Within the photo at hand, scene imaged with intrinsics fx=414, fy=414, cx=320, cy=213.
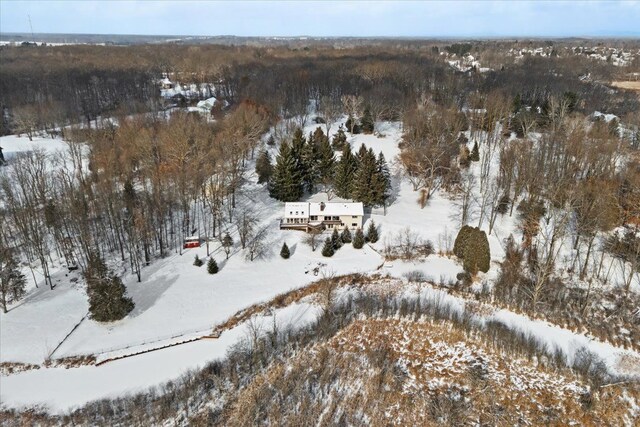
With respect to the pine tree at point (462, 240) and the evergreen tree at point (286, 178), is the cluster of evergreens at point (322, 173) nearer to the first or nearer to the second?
the evergreen tree at point (286, 178)

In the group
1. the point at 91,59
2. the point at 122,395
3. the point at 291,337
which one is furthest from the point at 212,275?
the point at 91,59

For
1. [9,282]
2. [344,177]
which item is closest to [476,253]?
[344,177]

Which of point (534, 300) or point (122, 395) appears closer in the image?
point (122, 395)

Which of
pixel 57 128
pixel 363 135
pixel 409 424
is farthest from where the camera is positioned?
pixel 57 128

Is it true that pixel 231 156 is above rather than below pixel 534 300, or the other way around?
above

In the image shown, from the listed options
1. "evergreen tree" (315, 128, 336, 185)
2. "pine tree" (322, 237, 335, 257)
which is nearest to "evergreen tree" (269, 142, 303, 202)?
"evergreen tree" (315, 128, 336, 185)

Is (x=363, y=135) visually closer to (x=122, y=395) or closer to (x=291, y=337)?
(x=291, y=337)

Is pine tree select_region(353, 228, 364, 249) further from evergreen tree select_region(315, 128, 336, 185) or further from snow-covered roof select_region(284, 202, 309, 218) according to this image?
evergreen tree select_region(315, 128, 336, 185)

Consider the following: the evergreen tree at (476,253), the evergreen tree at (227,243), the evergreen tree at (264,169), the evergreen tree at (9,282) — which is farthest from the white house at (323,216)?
the evergreen tree at (9,282)
